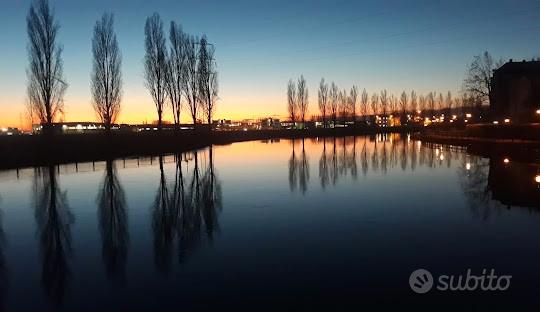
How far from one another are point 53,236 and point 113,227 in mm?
1546

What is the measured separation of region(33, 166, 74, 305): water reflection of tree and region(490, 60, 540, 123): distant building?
72413mm

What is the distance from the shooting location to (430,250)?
919 centimetres

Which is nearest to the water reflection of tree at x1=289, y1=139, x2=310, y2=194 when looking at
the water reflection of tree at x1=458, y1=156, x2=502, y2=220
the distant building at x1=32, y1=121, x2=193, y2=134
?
the water reflection of tree at x1=458, y1=156, x2=502, y2=220

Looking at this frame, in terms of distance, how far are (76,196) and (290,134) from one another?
286 feet

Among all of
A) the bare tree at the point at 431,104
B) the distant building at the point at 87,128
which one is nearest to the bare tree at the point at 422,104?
the bare tree at the point at 431,104

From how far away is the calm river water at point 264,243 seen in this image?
23.1 ft

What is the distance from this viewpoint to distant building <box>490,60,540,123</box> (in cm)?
7450

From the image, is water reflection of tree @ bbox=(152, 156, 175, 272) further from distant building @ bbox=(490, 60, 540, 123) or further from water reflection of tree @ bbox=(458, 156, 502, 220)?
distant building @ bbox=(490, 60, 540, 123)

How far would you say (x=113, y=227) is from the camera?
12047mm

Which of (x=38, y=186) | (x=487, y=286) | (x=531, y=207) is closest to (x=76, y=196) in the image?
(x=38, y=186)

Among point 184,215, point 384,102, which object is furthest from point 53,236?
point 384,102

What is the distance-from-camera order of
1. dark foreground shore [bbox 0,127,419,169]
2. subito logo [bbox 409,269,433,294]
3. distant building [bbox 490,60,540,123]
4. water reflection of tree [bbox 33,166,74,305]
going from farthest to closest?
distant building [bbox 490,60,540,123] < dark foreground shore [bbox 0,127,419,169] < water reflection of tree [bbox 33,166,74,305] < subito logo [bbox 409,269,433,294]

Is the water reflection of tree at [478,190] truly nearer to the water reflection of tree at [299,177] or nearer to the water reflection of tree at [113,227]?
the water reflection of tree at [299,177]

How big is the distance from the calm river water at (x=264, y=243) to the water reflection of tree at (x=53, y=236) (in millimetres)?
46
